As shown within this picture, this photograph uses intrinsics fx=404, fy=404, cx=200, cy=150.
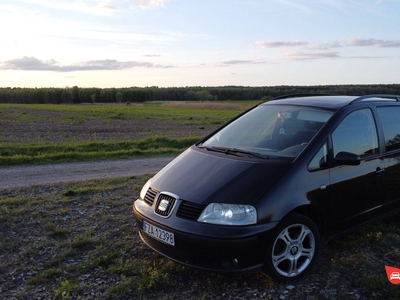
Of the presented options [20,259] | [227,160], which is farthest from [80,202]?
[227,160]

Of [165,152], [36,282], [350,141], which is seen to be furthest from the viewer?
[165,152]

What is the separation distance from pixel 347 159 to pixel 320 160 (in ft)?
0.89

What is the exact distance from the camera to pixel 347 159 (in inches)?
162

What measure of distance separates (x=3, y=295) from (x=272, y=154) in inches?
114

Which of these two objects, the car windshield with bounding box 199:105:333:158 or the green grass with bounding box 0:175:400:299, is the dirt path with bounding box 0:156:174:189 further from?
the car windshield with bounding box 199:105:333:158

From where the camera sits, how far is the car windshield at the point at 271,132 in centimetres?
438

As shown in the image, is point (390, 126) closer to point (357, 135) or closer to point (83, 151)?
point (357, 135)

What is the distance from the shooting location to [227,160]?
13.9 ft

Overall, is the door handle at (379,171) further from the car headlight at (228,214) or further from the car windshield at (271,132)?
the car headlight at (228,214)

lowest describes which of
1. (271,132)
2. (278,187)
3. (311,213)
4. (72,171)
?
(72,171)

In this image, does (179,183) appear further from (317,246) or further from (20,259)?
(20,259)

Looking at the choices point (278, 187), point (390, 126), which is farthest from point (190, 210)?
point (390, 126)

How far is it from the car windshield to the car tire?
28.8 inches

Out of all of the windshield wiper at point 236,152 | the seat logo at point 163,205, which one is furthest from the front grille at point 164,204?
the windshield wiper at point 236,152
